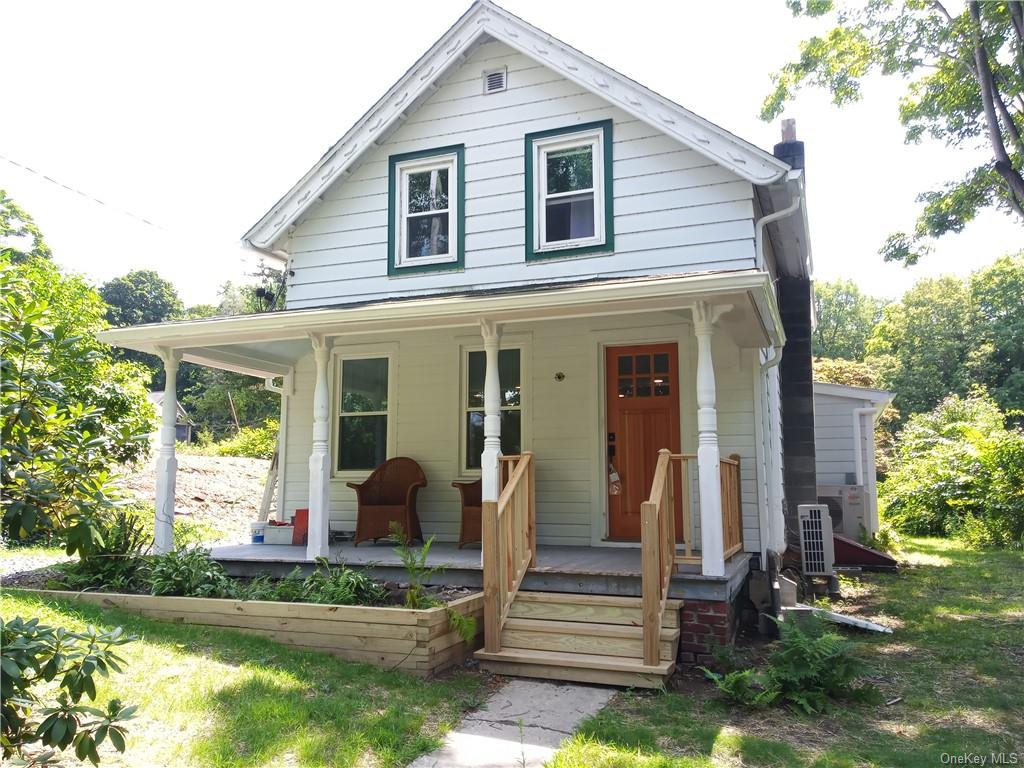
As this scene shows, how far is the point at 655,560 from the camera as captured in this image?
5.44 metres

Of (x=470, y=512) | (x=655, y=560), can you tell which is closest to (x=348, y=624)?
(x=655, y=560)

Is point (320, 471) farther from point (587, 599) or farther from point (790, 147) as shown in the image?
point (790, 147)

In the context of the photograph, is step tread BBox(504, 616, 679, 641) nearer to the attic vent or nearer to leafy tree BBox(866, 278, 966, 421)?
the attic vent

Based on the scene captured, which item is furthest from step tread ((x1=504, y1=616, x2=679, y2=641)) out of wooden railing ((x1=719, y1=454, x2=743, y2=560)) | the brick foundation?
wooden railing ((x1=719, y1=454, x2=743, y2=560))

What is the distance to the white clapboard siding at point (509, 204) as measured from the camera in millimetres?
7887

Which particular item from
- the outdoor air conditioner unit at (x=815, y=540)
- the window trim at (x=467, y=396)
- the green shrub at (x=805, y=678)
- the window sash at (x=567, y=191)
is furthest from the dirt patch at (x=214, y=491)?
the green shrub at (x=805, y=678)

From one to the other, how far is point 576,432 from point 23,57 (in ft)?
19.5

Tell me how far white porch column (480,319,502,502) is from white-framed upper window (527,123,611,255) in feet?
6.83

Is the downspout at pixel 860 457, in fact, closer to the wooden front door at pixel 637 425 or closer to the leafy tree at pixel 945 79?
the leafy tree at pixel 945 79

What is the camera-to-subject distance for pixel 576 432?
830 cm

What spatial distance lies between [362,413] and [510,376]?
2.05 meters

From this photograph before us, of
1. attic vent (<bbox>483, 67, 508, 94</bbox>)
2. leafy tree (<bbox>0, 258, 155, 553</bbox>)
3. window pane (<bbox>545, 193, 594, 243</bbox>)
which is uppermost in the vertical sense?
attic vent (<bbox>483, 67, 508, 94</bbox>)

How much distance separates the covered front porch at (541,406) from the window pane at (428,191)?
1.56 m

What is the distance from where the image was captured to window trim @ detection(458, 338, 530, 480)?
8.52 metres
